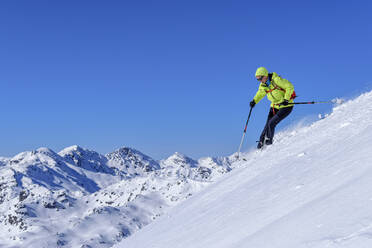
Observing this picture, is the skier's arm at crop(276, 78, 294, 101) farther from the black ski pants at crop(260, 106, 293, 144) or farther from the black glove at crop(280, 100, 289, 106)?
the black ski pants at crop(260, 106, 293, 144)

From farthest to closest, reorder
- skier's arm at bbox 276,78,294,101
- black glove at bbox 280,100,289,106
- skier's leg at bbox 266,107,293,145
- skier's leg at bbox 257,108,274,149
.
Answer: skier's leg at bbox 257,108,274,149 < skier's leg at bbox 266,107,293,145 < black glove at bbox 280,100,289,106 < skier's arm at bbox 276,78,294,101

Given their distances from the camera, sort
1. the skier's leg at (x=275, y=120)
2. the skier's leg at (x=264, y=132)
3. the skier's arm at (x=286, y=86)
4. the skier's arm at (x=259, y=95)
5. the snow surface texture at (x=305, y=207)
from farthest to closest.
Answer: the skier's arm at (x=259, y=95) < the skier's leg at (x=264, y=132) < the skier's leg at (x=275, y=120) < the skier's arm at (x=286, y=86) < the snow surface texture at (x=305, y=207)

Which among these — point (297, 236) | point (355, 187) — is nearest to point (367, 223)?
point (297, 236)

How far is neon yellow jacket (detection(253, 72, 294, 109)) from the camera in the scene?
1428cm

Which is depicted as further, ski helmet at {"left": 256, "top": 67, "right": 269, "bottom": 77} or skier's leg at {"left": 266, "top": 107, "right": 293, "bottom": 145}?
skier's leg at {"left": 266, "top": 107, "right": 293, "bottom": 145}

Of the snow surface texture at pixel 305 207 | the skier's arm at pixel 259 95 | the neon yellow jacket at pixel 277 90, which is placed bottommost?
the snow surface texture at pixel 305 207

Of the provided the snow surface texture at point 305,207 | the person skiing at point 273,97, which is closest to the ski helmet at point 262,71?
the person skiing at point 273,97

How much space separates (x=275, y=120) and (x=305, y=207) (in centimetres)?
1085

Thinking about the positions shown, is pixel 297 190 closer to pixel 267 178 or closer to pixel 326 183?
pixel 326 183

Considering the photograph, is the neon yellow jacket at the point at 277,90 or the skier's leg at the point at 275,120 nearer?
the neon yellow jacket at the point at 277,90

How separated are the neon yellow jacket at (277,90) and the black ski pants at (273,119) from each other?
0.86 ft

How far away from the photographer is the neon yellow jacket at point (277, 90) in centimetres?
1428

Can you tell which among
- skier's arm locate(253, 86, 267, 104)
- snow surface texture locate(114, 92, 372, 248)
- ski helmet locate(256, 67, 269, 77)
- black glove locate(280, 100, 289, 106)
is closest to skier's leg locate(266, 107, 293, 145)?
black glove locate(280, 100, 289, 106)

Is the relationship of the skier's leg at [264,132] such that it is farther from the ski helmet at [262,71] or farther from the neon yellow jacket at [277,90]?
the ski helmet at [262,71]
